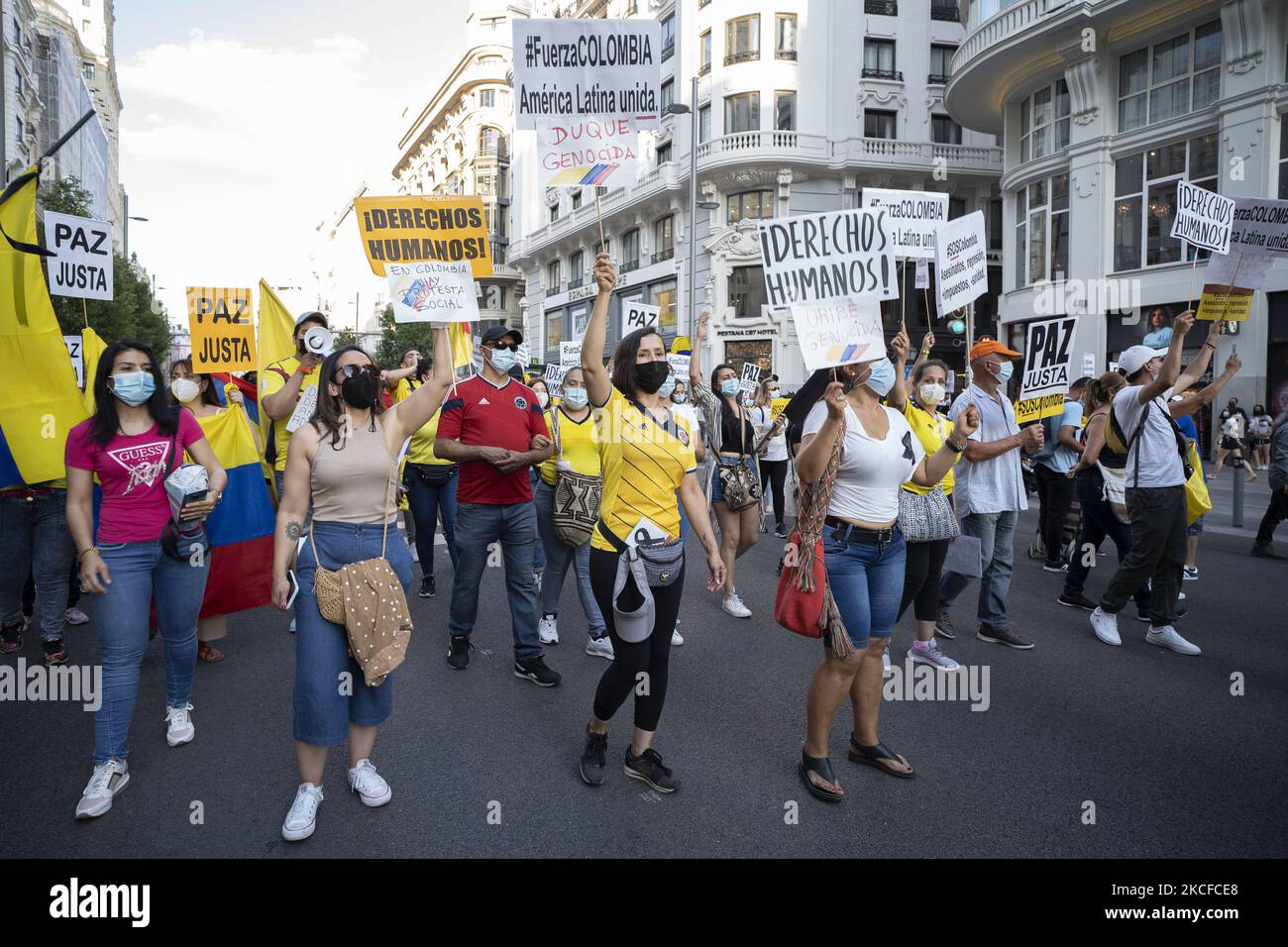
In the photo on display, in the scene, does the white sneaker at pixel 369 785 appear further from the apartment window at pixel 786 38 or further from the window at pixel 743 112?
the apartment window at pixel 786 38

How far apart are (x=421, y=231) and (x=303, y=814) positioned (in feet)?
10.3

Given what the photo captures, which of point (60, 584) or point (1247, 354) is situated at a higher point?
point (1247, 354)

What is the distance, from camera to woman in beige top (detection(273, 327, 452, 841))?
3.35 m

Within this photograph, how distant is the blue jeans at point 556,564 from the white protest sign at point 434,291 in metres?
1.82

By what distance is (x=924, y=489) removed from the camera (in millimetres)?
4918

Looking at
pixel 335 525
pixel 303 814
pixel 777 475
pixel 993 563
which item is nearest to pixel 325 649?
pixel 335 525

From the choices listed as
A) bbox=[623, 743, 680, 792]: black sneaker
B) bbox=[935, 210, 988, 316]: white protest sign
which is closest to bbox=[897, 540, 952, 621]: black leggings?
bbox=[623, 743, 680, 792]: black sneaker

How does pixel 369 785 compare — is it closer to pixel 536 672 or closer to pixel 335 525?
pixel 335 525

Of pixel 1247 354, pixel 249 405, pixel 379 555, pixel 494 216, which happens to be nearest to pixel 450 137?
pixel 494 216

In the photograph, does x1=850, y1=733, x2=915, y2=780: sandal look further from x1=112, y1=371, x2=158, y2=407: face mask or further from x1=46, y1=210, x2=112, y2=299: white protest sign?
x1=46, y1=210, x2=112, y2=299: white protest sign

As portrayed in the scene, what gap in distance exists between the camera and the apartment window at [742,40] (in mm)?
32125
